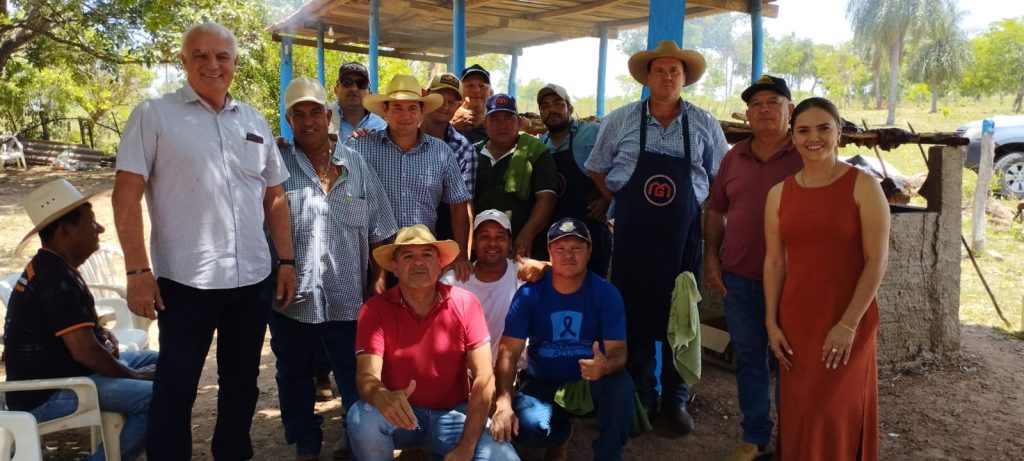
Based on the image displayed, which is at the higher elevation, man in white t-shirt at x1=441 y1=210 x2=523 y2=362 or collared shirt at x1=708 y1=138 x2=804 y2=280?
collared shirt at x1=708 y1=138 x2=804 y2=280

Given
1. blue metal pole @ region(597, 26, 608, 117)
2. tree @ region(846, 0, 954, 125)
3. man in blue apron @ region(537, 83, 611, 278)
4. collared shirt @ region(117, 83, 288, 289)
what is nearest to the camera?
collared shirt @ region(117, 83, 288, 289)

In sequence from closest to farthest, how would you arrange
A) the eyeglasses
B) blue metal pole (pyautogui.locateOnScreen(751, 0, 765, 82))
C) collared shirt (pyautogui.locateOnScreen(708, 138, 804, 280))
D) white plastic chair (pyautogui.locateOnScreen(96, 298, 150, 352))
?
collared shirt (pyautogui.locateOnScreen(708, 138, 804, 280)), white plastic chair (pyautogui.locateOnScreen(96, 298, 150, 352)), the eyeglasses, blue metal pole (pyautogui.locateOnScreen(751, 0, 765, 82))

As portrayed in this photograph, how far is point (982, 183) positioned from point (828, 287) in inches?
268

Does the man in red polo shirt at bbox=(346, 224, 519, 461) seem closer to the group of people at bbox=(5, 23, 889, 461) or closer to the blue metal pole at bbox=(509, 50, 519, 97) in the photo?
the group of people at bbox=(5, 23, 889, 461)

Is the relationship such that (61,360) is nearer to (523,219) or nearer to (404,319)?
(404,319)

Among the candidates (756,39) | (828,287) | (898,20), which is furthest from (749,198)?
(898,20)

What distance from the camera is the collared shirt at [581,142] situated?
12.9ft

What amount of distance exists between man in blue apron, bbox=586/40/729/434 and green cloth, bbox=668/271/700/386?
0.40 ft

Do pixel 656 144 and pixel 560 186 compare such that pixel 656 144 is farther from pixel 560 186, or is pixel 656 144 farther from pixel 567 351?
A: pixel 567 351

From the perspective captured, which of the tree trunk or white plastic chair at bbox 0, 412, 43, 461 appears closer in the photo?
white plastic chair at bbox 0, 412, 43, 461

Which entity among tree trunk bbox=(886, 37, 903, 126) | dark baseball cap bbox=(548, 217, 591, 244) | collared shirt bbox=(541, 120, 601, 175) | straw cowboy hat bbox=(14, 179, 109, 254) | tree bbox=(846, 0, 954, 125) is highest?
tree bbox=(846, 0, 954, 125)

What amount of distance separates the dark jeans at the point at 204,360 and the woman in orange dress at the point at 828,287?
6.90 feet

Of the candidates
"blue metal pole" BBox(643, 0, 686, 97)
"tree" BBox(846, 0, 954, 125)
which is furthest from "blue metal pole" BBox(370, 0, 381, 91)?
"tree" BBox(846, 0, 954, 125)

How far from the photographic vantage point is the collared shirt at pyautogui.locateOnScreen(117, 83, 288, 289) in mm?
2613
